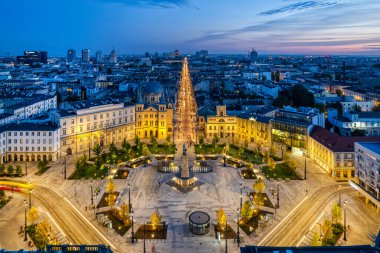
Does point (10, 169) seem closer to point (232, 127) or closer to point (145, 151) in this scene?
point (145, 151)

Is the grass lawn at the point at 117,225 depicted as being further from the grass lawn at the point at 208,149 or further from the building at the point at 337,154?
the building at the point at 337,154

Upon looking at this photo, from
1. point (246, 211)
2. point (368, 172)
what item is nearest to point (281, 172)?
point (368, 172)

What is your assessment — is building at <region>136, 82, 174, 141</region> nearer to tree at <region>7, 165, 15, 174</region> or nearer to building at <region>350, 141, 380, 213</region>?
tree at <region>7, 165, 15, 174</region>

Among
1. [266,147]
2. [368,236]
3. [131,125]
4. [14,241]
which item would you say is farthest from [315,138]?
[14,241]

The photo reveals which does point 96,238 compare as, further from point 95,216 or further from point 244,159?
point 244,159

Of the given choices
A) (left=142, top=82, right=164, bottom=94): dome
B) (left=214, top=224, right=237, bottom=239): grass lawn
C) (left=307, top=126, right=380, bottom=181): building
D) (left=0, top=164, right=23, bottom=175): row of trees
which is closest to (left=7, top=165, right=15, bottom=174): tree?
(left=0, top=164, right=23, bottom=175): row of trees

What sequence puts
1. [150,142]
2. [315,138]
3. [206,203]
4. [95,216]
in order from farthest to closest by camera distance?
[150,142]
[315,138]
[206,203]
[95,216]

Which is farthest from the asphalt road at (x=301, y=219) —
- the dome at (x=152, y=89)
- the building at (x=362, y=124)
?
the dome at (x=152, y=89)
